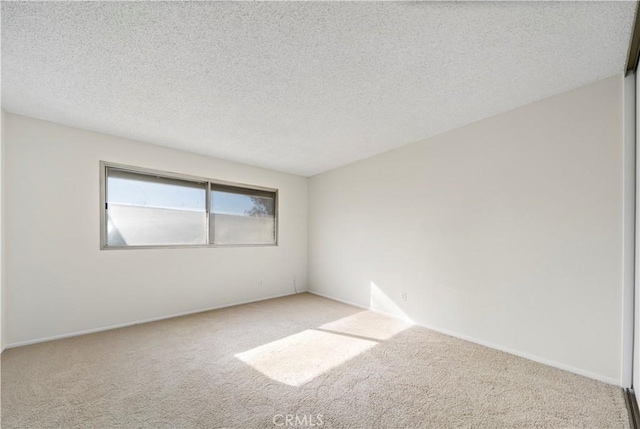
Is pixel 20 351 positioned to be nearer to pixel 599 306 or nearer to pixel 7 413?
pixel 7 413

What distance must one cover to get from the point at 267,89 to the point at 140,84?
107 centimetres

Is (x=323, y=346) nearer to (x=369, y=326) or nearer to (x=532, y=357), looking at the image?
(x=369, y=326)

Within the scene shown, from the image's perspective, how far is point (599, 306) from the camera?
2.17 meters

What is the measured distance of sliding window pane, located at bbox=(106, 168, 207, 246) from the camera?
340cm

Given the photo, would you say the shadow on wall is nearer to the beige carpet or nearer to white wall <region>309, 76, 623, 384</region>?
the beige carpet

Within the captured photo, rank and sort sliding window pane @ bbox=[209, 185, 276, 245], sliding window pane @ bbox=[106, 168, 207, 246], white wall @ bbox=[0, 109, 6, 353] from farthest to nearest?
1. sliding window pane @ bbox=[209, 185, 276, 245]
2. sliding window pane @ bbox=[106, 168, 207, 246]
3. white wall @ bbox=[0, 109, 6, 353]

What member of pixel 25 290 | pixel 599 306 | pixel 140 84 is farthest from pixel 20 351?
pixel 599 306

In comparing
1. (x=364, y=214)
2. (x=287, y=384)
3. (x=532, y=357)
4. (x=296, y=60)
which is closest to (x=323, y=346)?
(x=287, y=384)

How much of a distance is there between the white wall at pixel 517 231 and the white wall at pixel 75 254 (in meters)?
2.94

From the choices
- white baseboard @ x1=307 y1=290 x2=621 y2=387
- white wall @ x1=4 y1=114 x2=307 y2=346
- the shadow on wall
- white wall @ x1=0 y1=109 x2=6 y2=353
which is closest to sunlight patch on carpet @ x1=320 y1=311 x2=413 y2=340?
the shadow on wall

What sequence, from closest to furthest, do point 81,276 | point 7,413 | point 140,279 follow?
1. point 7,413
2. point 81,276
3. point 140,279

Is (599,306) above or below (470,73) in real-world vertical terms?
below

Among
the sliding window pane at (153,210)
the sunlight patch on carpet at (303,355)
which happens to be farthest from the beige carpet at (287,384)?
the sliding window pane at (153,210)

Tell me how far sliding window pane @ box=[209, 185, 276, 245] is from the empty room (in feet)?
0.78
